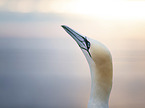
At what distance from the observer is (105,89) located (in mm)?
3135

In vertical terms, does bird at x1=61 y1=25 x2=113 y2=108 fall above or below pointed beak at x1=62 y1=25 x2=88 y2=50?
below

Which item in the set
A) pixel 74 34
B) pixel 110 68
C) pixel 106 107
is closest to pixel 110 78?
pixel 110 68

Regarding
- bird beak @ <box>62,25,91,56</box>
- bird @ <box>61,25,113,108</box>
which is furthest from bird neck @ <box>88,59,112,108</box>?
bird beak @ <box>62,25,91,56</box>

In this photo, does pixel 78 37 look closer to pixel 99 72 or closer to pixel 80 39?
pixel 80 39

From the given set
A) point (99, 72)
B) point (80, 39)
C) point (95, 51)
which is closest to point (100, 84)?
point (99, 72)

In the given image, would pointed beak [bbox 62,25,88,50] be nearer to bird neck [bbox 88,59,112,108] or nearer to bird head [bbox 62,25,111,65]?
bird head [bbox 62,25,111,65]

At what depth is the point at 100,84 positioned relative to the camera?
10.3ft

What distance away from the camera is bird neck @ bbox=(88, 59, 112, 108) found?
309 cm

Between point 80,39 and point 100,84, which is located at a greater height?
point 80,39

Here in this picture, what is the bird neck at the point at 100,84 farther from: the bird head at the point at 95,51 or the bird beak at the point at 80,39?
the bird beak at the point at 80,39

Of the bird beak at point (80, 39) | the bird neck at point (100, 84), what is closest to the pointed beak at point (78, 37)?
the bird beak at point (80, 39)

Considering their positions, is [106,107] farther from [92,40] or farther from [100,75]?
[92,40]

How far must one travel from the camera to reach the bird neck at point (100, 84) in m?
3.09

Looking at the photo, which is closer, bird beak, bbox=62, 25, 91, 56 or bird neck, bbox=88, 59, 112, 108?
bird neck, bbox=88, 59, 112, 108
